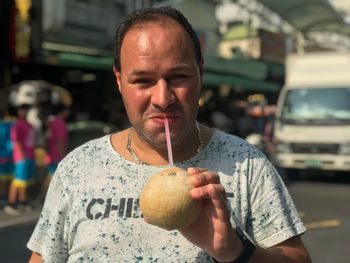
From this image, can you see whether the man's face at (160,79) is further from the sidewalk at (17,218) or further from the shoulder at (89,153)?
the sidewalk at (17,218)

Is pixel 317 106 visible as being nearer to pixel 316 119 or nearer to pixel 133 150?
pixel 316 119

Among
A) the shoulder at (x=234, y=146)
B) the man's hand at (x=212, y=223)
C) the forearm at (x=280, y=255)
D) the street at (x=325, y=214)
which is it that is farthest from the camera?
the street at (x=325, y=214)

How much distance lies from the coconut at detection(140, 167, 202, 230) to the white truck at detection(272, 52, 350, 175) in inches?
433

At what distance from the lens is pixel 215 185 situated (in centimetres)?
141

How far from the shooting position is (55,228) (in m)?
1.79

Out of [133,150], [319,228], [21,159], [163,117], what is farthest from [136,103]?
[21,159]

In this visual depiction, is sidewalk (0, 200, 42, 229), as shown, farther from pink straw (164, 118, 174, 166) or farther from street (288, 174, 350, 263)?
pink straw (164, 118, 174, 166)

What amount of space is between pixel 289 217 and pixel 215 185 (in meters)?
0.40

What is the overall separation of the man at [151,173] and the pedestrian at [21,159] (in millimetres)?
7052

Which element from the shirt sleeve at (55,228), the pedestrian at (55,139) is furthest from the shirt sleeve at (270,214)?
the pedestrian at (55,139)

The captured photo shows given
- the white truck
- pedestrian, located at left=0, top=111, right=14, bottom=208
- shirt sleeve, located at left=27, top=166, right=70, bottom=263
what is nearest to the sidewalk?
pedestrian, located at left=0, top=111, right=14, bottom=208

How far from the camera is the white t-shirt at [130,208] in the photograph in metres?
1.67

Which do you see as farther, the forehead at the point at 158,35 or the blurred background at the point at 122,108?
the blurred background at the point at 122,108

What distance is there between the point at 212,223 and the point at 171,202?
0.11m
